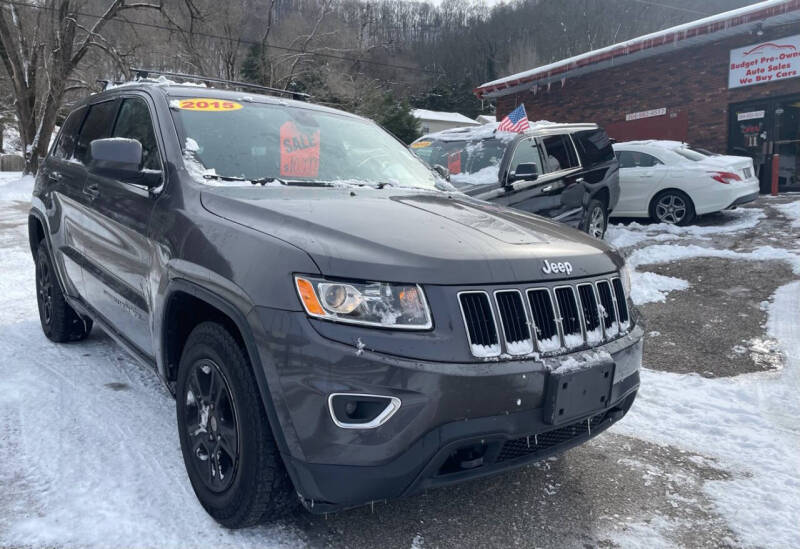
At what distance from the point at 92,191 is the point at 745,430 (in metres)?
4.04

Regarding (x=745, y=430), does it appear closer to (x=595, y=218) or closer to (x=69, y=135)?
(x=69, y=135)

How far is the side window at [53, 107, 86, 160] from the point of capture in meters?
4.38

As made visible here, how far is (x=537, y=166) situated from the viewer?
23.6ft

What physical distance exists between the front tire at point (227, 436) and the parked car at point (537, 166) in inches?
171

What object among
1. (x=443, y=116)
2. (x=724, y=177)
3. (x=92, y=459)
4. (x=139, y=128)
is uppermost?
(x=443, y=116)

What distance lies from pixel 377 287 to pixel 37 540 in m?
1.63

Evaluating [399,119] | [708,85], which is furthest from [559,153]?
[399,119]

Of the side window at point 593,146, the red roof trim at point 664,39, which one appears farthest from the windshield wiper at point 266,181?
the red roof trim at point 664,39

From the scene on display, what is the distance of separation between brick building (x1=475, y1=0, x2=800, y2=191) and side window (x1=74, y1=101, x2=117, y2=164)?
15.1 meters

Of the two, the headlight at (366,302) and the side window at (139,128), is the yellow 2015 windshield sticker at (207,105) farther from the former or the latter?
the headlight at (366,302)

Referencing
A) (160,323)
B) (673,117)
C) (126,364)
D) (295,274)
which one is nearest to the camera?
(295,274)

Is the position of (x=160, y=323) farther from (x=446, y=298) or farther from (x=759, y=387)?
(x=759, y=387)

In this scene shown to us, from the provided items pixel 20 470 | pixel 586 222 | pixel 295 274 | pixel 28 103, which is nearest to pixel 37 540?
pixel 20 470

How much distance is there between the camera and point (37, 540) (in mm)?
2299
